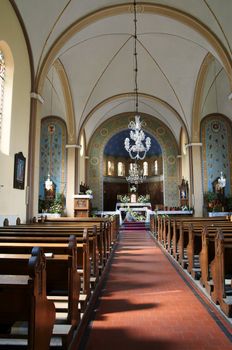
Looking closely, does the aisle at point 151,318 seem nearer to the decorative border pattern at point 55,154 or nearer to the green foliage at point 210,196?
the green foliage at point 210,196

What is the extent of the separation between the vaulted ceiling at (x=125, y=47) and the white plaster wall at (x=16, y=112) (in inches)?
24.3

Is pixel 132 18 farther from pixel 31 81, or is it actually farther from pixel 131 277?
pixel 131 277

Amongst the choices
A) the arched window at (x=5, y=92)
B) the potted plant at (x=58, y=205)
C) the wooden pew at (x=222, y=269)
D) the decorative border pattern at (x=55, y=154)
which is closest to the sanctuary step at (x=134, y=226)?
the potted plant at (x=58, y=205)

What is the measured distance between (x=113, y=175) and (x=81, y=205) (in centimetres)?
862

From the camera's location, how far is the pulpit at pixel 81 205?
17.2m

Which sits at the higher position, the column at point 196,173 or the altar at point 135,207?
the column at point 196,173

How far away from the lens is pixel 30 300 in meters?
1.79

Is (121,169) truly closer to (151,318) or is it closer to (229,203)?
(229,203)

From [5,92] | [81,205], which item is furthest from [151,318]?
[81,205]

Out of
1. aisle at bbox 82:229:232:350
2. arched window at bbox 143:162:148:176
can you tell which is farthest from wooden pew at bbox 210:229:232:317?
arched window at bbox 143:162:148:176

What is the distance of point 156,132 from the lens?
913 inches

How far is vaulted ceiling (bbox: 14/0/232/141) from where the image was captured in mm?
10172

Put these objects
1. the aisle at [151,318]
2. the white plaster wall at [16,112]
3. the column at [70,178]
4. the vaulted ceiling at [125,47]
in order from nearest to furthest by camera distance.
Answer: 1. the aisle at [151,318]
2. the white plaster wall at [16,112]
3. the vaulted ceiling at [125,47]
4. the column at [70,178]

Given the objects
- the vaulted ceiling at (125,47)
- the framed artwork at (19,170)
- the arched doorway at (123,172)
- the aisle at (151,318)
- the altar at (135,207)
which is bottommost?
the aisle at (151,318)
